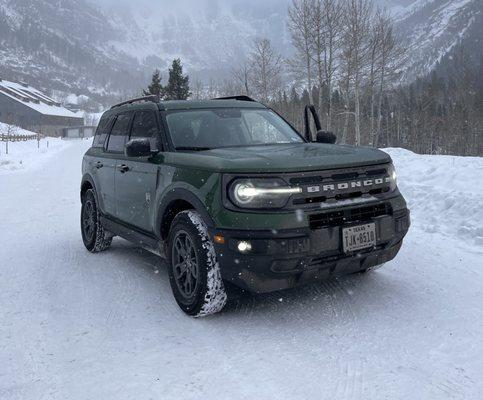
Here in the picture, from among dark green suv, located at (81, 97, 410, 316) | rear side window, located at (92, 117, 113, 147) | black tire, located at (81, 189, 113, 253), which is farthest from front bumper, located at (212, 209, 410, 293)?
rear side window, located at (92, 117, 113, 147)

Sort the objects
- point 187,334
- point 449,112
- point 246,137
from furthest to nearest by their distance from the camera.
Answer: point 449,112, point 246,137, point 187,334

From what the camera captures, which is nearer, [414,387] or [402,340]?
[414,387]

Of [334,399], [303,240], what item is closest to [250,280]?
[303,240]

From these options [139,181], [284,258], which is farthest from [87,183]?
[284,258]

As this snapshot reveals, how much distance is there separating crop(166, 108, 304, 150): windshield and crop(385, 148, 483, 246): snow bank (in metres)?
2.87

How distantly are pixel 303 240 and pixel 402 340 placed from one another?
100 centimetres

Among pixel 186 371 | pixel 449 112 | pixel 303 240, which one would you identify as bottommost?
pixel 186 371

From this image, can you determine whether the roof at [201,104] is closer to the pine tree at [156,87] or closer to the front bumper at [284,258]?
the front bumper at [284,258]

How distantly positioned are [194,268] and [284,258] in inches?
34.6

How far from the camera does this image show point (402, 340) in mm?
3316

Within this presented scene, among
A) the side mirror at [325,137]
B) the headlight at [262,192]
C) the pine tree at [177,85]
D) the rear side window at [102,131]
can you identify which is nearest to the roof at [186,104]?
the rear side window at [102,131]

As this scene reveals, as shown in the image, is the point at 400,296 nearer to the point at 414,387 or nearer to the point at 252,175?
the point at 414,387

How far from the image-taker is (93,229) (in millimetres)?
6117

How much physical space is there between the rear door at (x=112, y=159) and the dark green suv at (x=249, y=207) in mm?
606
